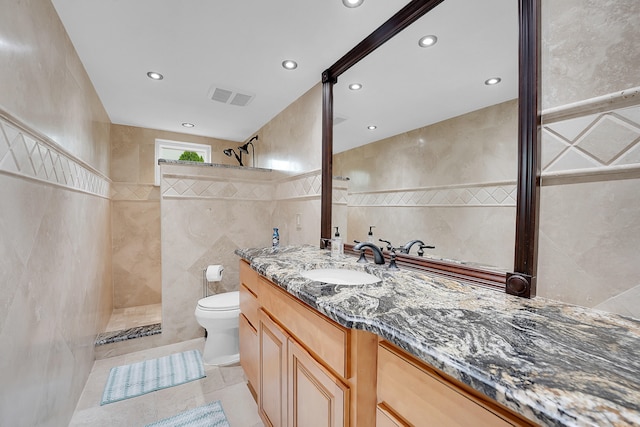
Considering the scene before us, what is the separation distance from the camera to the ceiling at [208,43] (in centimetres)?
140

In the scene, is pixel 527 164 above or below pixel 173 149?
below

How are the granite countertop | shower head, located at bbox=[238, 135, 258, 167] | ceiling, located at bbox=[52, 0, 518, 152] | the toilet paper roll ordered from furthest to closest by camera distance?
shower head, located at bbox=[238, 135, 258, 167], the toilet paper roll, ceiling, located at bbox=[52, 0, 518, 152], the granite countertop

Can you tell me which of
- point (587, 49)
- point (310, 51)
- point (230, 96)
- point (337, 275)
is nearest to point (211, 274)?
point (337, 275)

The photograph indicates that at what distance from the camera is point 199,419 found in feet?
5.12

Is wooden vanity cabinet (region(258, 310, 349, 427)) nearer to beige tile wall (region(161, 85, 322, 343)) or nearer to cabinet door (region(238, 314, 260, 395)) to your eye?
cabinet door (region(238, 314, 260, 395))

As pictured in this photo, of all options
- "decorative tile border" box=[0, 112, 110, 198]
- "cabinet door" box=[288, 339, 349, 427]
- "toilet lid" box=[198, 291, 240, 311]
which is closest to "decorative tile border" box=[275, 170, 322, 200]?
"toilet lid" box=[198, 291, 240, 311]

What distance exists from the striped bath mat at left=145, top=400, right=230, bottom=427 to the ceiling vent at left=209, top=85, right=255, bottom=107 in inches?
93.0

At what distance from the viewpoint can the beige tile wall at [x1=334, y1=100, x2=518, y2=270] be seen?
1.00 m

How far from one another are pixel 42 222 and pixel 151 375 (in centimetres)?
139

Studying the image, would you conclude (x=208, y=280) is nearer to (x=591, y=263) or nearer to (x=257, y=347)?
(x=257, y=347)

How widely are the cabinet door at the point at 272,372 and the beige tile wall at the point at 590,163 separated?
1027 mm

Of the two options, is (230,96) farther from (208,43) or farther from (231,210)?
(231,210)

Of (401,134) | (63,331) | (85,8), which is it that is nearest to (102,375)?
(63,331)

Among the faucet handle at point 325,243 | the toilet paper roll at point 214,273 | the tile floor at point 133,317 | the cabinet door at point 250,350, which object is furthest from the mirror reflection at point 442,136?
the tile floor at point 133,317
